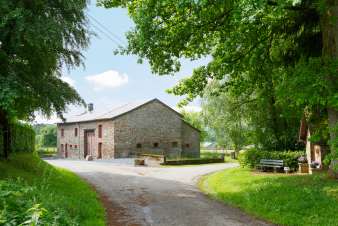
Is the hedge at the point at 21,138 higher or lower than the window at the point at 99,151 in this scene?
higher

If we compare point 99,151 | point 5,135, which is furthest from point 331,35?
point 99,151

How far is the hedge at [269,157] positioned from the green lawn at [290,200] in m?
8.26

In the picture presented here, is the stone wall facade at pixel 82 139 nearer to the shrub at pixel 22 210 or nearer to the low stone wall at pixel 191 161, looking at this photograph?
the low stone wall at pixel 191 161

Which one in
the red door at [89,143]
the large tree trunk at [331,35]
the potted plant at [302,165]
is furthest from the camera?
the red door at [89,143]

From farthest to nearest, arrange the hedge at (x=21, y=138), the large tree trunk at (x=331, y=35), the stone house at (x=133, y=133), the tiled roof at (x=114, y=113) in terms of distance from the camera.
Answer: the tiled roof at (x=114, y=113) → the stone house at (x=133, y=133) → the hedge at (x=21, y=138) → the large tree trunk at (x=331, y=35)

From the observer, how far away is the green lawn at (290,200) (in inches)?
431

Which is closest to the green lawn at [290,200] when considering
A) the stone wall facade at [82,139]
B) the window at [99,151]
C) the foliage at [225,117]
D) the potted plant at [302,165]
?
the potted plant at [302,165]

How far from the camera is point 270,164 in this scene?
82.0 feet

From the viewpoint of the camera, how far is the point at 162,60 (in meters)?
16.5

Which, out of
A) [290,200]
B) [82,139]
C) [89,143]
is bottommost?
[290,200]

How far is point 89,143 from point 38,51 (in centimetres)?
3615

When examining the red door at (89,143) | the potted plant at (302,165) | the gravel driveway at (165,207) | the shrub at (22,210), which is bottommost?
the gravel driveway at (165,207)

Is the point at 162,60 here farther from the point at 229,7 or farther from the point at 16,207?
the point at 16,207

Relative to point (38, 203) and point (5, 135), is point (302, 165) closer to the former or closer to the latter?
point (5, 135)
